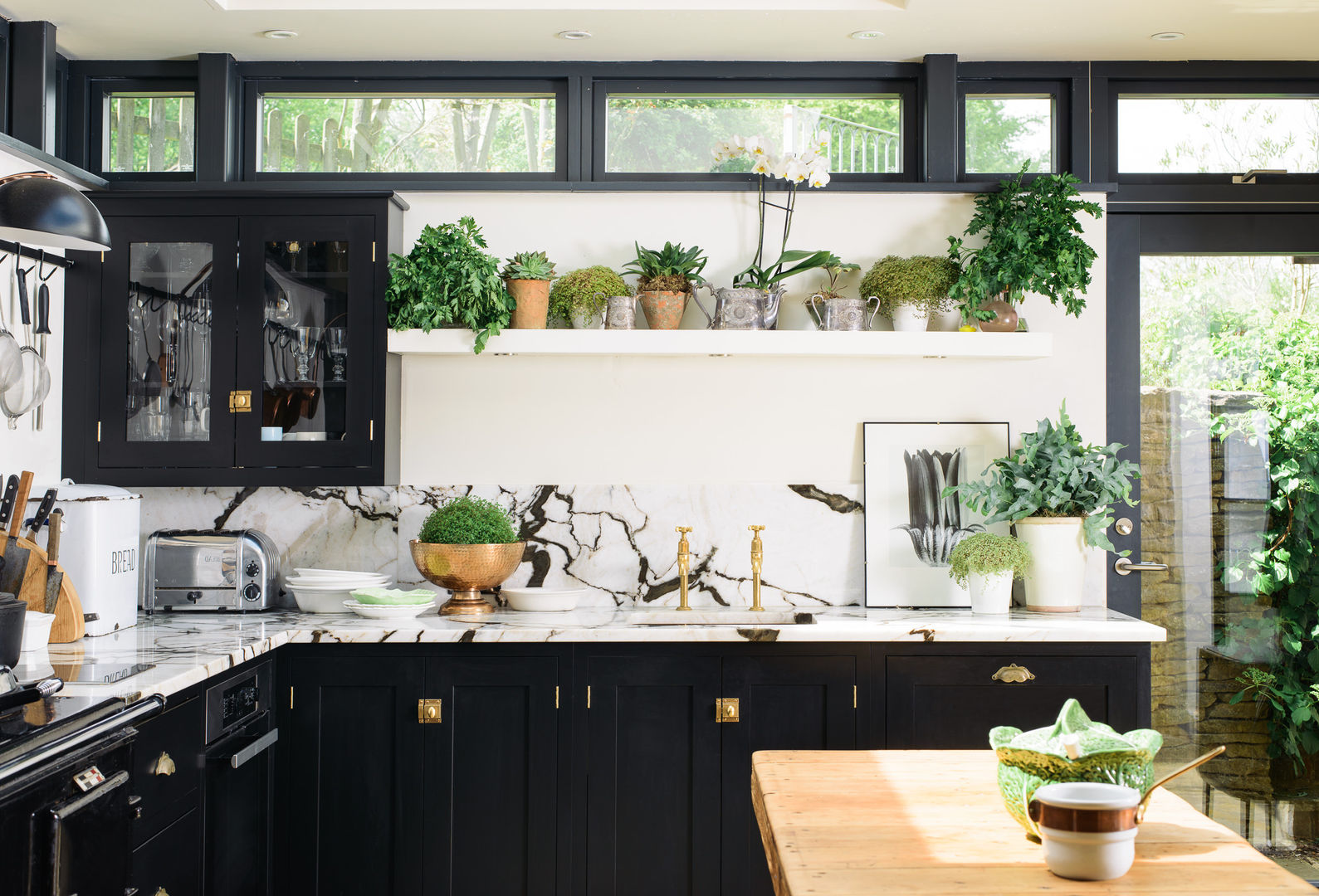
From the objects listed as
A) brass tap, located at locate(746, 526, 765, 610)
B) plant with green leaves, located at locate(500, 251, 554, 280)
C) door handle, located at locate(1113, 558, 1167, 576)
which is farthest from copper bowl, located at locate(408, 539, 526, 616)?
door handle, located at locate(1113, 558, 1167, 576)

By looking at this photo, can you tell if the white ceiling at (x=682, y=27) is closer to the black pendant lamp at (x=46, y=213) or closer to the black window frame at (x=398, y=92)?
the black window frame at (x=398, y=92)

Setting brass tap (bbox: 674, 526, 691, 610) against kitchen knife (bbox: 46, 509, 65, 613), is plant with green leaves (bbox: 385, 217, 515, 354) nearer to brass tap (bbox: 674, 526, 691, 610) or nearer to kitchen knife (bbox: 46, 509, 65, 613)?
brass tap (bbox: 674, 526, 691, 610)

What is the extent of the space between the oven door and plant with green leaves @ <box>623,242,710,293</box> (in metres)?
1.77

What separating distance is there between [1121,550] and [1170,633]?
13.1 inches

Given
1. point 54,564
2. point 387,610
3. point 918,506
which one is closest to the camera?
point 54,564

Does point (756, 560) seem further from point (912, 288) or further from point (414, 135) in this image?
point (414, 135)

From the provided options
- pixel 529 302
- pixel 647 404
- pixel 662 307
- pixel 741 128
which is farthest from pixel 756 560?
pixel 741 128

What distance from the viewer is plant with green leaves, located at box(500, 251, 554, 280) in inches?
134

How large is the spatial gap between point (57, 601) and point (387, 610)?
34.6 inches

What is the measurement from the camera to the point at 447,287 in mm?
3346

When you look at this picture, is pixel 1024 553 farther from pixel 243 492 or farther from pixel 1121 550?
pixel 243 492

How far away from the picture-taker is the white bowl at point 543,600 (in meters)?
3.40

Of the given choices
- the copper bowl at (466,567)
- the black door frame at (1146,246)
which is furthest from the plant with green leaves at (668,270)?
the black door frame at (1146,246)

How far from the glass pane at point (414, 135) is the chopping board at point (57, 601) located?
1.63 metres
